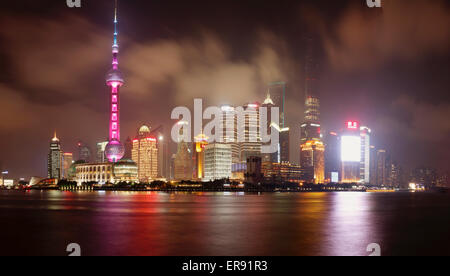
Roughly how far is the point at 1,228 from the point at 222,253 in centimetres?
3012

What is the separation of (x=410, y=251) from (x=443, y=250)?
300 cm

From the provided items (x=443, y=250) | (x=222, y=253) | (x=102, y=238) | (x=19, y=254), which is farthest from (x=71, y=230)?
(x=443, y=250)

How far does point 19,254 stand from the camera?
104ft

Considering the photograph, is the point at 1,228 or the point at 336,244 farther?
the point at 1,228
